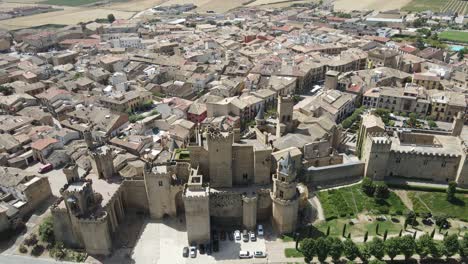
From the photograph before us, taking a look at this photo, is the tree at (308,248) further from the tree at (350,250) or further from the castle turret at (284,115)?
the castle turret at (284,115)

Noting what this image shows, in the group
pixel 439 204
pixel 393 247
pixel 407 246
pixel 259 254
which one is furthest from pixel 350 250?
pixel 439 204

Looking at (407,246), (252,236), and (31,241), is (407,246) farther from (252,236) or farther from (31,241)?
(31,241)

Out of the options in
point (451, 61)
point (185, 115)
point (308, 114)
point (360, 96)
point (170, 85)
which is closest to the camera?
point (308, 114)

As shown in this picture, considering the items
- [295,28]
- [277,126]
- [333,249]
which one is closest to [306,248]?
[333,249]

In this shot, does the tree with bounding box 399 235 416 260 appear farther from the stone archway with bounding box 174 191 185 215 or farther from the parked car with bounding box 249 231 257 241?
the stone archway with bounding box 174 191 185 215

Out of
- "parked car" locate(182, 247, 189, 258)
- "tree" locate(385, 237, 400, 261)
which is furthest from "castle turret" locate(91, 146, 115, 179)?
"tree" locate(385, 237, 400, 261)

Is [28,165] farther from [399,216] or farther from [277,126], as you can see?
[399,216]
